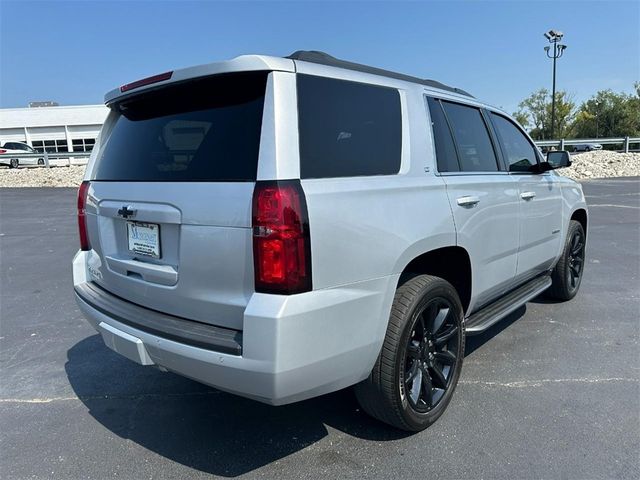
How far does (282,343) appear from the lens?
6.68 feet

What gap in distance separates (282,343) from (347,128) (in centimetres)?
114

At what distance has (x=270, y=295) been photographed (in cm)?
208

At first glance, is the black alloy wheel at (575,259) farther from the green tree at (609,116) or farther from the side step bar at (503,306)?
the green tree at (609,116)

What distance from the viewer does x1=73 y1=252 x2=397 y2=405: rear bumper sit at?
6.75ft

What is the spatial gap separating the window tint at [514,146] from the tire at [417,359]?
1641mm

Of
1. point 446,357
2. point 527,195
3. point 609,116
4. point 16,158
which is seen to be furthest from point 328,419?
point 609,116

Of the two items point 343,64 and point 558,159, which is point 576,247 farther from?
point 343,64

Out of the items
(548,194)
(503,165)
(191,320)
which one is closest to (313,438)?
(191,320)

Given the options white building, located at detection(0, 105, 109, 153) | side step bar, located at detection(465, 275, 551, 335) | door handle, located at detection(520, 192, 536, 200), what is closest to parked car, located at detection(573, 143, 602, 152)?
side step bar, located at detection(465, 275, 551, 335)

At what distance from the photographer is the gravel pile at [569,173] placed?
69.0 feet

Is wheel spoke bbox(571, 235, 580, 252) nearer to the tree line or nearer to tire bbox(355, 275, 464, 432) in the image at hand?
tire bbox(355, 275, 464, 432)

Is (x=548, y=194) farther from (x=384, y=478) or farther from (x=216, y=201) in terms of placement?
(x=216, y=201)

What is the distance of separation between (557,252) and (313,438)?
126 inches

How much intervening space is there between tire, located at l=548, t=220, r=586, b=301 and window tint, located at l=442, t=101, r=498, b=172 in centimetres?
179
